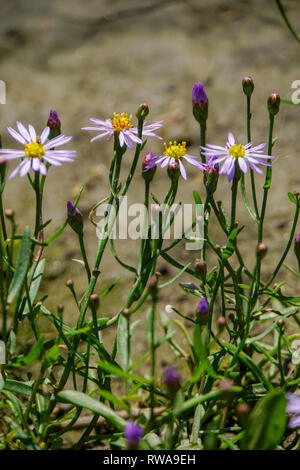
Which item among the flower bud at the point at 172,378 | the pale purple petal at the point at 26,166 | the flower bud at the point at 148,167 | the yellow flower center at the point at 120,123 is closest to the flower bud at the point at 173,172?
the flower bud at the point at 148,167

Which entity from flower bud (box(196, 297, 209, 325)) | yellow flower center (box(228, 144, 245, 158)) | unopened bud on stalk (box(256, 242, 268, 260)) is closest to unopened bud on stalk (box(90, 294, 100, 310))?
flower bud (box(196, 297, 209, 325))

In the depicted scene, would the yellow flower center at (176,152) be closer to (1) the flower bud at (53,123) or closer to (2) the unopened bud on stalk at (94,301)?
(1) the flower bud at (53,123)

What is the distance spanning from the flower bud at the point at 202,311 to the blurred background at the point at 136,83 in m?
0.60

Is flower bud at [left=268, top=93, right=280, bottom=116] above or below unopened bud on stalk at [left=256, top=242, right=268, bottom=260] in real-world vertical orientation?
above

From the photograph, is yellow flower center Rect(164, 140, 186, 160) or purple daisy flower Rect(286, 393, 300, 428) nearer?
purple daisy flower Rect(286, 393, 300, 428)

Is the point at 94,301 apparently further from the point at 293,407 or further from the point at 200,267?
the point at 293,407

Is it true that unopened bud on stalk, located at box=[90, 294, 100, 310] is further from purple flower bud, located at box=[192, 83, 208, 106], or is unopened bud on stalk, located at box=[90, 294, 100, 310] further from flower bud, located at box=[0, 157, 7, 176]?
purple flower bud, located at box=[192, 83, 208, 106]

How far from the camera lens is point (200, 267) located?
1035mm

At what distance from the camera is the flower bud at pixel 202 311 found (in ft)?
3.03

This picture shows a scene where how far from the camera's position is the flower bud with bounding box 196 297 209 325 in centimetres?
92

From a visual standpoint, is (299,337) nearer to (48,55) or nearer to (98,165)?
(98,165)

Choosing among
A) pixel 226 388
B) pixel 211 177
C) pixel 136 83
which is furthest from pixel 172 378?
pixel 136 83

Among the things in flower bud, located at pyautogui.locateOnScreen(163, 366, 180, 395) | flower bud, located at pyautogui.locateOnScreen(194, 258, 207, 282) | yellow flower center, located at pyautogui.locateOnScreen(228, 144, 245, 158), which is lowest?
flower bud, located at pyautogui.locateOnScreen(163, 366, 180, 395)

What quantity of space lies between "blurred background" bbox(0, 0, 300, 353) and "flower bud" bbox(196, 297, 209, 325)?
1.97 ft
